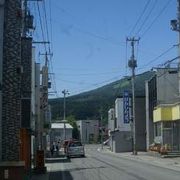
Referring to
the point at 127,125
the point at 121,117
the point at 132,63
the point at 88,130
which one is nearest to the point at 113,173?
the point at 132,63

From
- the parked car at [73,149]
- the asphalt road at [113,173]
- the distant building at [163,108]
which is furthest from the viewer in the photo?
the parked car at [73,149]

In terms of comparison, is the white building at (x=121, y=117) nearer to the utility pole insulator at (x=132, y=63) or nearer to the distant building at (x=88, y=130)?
the utility pole insulator at (x=132, y=63)

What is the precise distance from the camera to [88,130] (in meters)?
195

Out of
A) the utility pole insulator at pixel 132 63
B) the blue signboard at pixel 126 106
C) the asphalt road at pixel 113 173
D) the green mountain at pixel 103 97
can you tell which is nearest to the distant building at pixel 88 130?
the green mountain at pixel 103 97

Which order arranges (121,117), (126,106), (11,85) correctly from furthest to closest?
(121,117)
(126,106)
(11,85)

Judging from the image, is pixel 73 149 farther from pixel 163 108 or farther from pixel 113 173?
pixel 113 173

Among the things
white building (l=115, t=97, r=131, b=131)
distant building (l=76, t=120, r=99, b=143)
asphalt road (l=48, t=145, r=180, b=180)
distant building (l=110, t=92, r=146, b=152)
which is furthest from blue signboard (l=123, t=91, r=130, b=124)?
distant building (l=76, t=120, r=99, b=143)

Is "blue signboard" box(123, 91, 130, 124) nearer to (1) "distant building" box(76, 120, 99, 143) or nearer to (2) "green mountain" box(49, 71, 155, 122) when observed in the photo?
(2) "green mountain" box(49, 71, 155, 122)

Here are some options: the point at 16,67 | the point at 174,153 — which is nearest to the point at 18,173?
the point at 16,67

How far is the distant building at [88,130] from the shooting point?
7510 inches

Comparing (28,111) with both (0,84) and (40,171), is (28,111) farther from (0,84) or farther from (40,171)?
(0,84)

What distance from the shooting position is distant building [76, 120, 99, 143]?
191 metres

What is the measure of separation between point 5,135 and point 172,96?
4841 cm

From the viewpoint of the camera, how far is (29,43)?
34.5m
